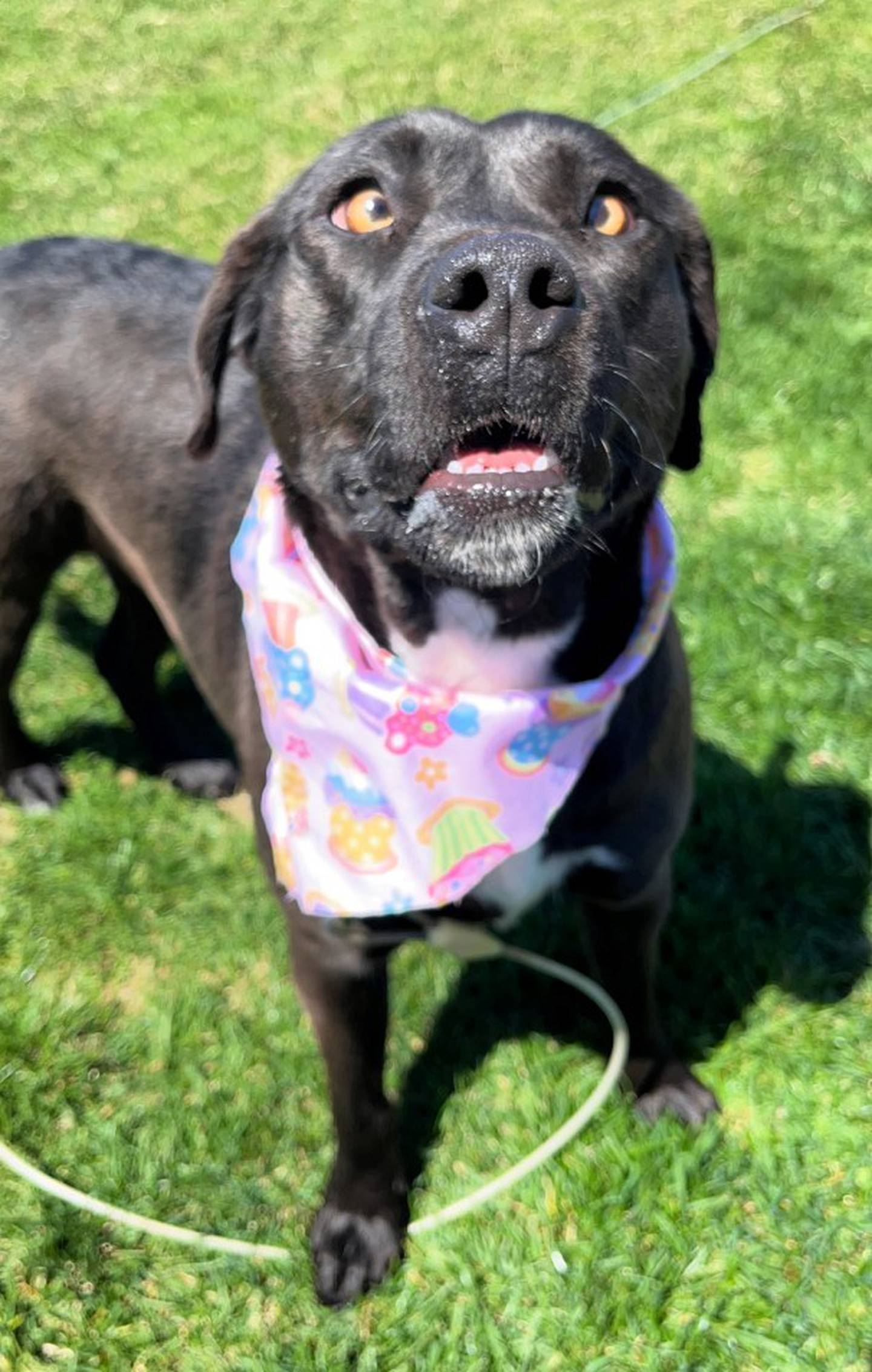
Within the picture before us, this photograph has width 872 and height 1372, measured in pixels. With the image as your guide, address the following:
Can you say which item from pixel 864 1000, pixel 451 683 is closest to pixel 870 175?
pixel 864 1000

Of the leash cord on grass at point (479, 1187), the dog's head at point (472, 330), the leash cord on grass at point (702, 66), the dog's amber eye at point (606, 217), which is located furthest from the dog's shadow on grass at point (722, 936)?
the leash cord on grass at point (702, 66)

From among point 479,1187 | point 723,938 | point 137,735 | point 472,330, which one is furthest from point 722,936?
point 472,330

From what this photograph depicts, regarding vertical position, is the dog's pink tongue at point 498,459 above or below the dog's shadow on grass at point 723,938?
above

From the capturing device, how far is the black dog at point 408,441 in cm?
164

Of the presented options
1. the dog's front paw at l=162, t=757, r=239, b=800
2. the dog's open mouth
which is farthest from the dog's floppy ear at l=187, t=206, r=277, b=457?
the dog's front paw at l=162, t=757, r=239, b=800

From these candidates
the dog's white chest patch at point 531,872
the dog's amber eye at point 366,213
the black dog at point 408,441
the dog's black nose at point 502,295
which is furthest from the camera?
the dog's white chest patch at point 531,872

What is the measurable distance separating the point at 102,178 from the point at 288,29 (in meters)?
2.05

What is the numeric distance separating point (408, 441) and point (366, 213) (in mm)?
471

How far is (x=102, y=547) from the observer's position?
9.95 feet

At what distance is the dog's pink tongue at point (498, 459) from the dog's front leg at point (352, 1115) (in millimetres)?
949

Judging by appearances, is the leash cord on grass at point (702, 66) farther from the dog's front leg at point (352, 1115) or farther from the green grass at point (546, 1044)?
the dog's front leg at point (352, 1115)

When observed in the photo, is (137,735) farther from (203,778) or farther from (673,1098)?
(673,1098)

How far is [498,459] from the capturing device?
1.71 m

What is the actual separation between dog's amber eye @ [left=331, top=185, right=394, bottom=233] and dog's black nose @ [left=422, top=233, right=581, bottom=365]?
36 centimetres
